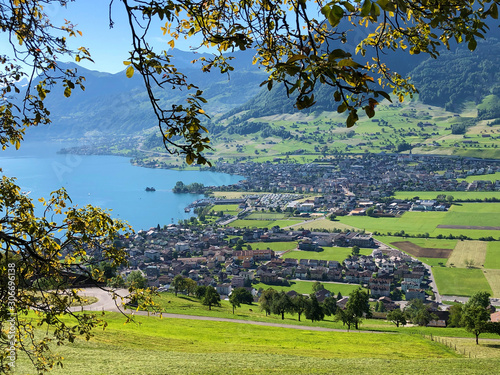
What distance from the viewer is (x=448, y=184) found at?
221 ft

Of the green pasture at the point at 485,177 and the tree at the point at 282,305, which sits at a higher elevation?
the green pasture at the point at 485,177

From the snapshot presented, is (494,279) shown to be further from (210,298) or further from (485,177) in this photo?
(485,177)

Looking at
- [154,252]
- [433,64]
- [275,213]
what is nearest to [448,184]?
[275,213]

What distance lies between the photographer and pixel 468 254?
118 feet

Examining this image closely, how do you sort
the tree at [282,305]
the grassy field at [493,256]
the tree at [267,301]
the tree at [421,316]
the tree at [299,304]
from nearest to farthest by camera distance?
the tree at [299,304]
the tree at [421,316]
the tree at [282,305]
the tree at [267,301]
the grassy field at [493,256]

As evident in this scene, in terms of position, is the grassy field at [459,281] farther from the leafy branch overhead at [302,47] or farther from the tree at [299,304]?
the leafy branch overhead at [302,47]

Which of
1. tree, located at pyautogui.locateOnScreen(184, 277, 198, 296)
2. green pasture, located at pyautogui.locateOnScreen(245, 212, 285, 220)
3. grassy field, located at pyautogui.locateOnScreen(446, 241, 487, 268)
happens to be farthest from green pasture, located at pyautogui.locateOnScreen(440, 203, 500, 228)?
tree, located at pyautogui.locateOnScreen(184, 277, 198, 296)

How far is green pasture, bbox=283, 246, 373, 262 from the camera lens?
129ft

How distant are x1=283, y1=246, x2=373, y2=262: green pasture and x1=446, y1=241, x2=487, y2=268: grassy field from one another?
293 inches

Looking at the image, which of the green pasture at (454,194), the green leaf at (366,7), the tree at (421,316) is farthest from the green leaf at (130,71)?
the green pasture at (454,194)

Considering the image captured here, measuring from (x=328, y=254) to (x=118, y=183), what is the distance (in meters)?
50.6

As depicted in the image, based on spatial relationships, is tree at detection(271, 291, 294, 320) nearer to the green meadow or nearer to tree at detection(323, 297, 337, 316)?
tree at detection(323, 297, 337, 316)

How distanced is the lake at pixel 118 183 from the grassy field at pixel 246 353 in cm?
3283

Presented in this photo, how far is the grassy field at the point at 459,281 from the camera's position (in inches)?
1128
